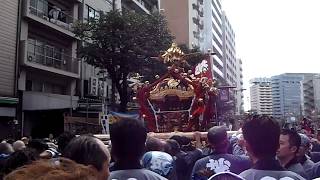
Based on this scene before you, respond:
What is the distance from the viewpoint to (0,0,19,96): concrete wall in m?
23.1

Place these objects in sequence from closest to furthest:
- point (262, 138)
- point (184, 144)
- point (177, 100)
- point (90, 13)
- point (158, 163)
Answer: point (262, 138) < point (158, 163) < point (184, 144) < point (177, 100) < point (90, 13)

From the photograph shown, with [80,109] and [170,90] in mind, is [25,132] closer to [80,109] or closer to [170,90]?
[80,109]

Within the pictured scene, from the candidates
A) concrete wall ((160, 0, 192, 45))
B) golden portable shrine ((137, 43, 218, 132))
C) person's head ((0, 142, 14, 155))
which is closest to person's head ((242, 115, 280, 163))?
person's head ((0, 142, 14, 155))

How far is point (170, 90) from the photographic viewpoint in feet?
48.8

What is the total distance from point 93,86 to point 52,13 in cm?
615

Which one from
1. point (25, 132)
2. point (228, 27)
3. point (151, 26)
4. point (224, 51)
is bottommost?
point (25, 132)

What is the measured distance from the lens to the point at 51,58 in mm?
26516

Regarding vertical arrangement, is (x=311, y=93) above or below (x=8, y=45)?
above

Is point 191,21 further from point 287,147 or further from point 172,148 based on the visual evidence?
point 287,147

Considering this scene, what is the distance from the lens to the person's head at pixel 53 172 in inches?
68.4

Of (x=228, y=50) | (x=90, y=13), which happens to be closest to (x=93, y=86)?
(x=90, y=13)

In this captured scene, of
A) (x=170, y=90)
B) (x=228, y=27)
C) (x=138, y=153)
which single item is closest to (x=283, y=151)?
(x=138, y=153)

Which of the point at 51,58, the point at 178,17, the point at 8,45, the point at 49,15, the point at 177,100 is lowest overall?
the point at 177,100

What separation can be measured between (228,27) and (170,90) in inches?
3980
